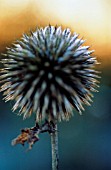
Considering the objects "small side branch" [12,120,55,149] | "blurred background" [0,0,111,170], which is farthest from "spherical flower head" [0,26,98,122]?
"blurred background" [0,0,111,170]

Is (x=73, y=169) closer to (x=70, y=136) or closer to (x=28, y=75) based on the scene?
(x=70, y=136)

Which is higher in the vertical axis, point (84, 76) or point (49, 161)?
point (49, 161)

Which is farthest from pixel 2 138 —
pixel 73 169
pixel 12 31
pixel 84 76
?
pixel 84 76

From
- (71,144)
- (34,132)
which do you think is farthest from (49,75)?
(71,144)

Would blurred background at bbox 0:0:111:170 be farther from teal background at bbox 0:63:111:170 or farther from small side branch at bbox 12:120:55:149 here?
small side branch at bbox 12:120:55:149

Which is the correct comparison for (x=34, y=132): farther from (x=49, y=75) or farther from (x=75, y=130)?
(x=75, y=130)

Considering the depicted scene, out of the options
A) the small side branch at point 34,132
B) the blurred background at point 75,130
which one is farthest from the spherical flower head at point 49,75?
the blurred background at point 75,130
